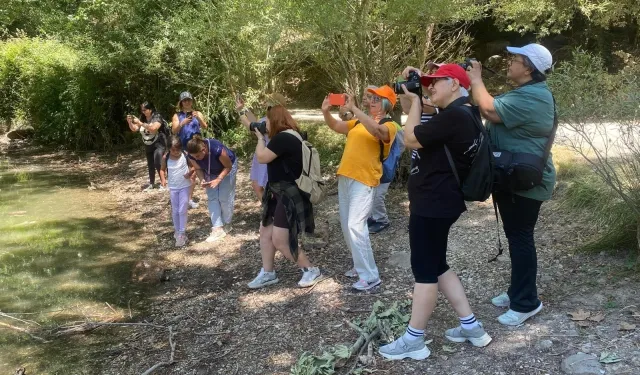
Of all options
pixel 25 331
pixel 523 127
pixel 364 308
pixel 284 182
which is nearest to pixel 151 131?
pixel 25 331

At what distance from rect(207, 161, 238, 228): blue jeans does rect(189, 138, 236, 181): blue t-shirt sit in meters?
0.14

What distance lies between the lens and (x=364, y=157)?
452 centimetres

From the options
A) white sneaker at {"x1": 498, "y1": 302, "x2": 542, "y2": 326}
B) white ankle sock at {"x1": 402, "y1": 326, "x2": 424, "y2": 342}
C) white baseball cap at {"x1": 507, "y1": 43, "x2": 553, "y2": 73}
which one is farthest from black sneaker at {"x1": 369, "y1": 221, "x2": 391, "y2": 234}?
white baseball cap at {"x1": 507, "y1": 43, "x2": 553, "y2": 73}

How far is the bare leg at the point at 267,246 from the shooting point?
497cm

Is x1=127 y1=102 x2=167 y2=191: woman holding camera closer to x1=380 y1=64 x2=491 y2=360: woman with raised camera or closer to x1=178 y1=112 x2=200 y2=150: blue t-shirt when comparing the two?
x1=178 y1=112 x2=200 y2=150: blue t-shirt

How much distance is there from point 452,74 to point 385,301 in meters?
2.01

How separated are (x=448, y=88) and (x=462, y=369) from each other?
1.65 meters

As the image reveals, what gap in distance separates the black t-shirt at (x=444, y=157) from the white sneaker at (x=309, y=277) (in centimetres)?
199

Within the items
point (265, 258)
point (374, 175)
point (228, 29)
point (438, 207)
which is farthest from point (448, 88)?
point (228, 29)

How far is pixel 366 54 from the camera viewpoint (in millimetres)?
7148

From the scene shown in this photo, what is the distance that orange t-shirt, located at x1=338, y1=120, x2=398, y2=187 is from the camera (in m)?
4.49

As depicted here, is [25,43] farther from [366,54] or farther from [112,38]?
[366,54]

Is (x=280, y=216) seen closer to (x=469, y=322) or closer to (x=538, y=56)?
(x=469, y=322)

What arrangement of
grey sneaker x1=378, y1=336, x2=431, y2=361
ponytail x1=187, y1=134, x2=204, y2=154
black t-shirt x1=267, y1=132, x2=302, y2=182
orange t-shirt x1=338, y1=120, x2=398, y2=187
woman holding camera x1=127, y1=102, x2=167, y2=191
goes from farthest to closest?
woman holding camera x1=127, y1=102, x2=167, y2=191 → ponytail x1=187, y1=134, x2=204, y2=154 → black t-shirt x1=267, y1=132, x2=302, y2=182 → orange t-shirt x1=338, y1=120, x2=398, y2=187 → grey sneaker x1=378, y1=336, x2=431, y2=361
